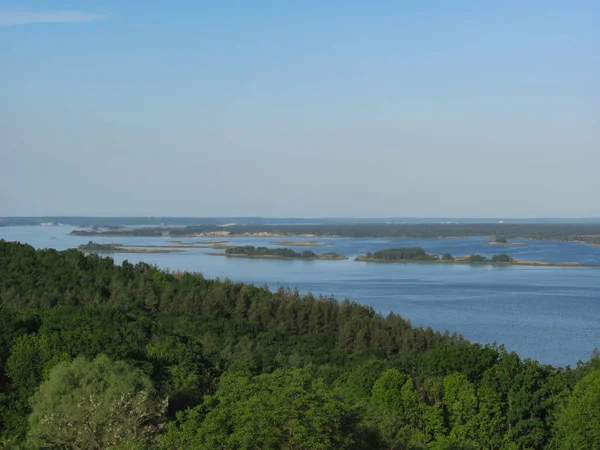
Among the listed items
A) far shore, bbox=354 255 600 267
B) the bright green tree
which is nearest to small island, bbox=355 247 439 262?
far shore, bbox=354 255 600 267

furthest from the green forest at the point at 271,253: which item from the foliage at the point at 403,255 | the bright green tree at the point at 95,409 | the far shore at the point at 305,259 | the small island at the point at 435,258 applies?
the bright green tree at the point at 95,409

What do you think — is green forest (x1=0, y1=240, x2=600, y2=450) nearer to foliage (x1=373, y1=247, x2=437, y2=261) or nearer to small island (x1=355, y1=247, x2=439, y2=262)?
small island (x1=355, y1=247, x2=439, y2=262)

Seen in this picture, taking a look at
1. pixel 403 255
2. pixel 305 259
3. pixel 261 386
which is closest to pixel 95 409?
pixel 261 386

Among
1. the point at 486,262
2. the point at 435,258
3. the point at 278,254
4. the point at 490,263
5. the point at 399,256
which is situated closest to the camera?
the point at 490,263

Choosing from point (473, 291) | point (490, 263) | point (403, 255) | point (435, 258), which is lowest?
point (473, 291)

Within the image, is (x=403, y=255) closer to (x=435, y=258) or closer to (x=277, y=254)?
(x=435, y=258)

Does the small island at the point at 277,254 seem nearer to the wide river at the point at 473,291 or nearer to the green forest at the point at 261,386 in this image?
the wide river at the point at 473,291
